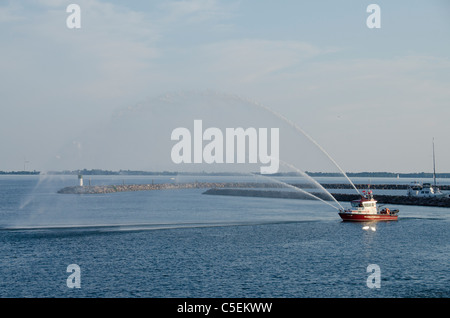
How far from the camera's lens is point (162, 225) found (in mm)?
77250

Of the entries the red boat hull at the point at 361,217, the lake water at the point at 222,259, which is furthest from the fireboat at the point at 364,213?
the lake water at the point at 222,259

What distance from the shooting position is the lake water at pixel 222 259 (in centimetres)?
3653

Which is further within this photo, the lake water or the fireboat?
the fireboat

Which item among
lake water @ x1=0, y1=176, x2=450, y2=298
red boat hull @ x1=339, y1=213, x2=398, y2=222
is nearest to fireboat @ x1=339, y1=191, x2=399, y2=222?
red boat hull @ x1=339, y1=213, x2=398, y2=222

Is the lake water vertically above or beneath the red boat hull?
beneath

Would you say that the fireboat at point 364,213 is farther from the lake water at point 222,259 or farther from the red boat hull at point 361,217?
the lake water at point 222,259

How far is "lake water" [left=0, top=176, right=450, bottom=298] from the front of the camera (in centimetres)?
3653

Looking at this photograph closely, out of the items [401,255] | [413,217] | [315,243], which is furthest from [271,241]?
[413,217]

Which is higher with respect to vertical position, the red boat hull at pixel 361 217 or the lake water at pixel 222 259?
the red boat hull at pixel 361 217

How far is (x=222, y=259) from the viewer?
48.0m

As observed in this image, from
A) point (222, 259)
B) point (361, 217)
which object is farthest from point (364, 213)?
point (222, 259)

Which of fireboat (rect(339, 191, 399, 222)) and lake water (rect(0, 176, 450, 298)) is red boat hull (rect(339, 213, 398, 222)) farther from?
lake water (rect(0, 176, 450, 298))

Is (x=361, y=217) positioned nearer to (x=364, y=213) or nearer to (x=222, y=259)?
(x=364, y=213)
